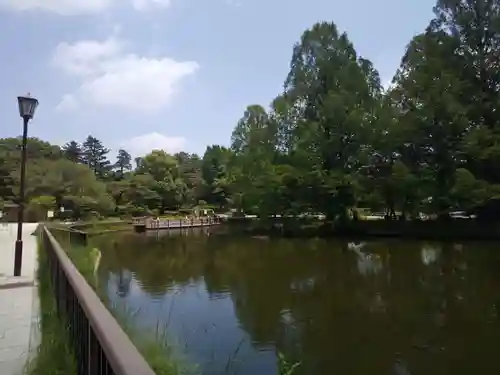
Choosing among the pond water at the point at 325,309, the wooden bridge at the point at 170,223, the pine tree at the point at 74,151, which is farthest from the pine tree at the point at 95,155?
the pond water at the point at 325,309

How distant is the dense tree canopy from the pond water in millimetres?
6976

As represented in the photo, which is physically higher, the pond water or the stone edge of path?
the stone edge of path

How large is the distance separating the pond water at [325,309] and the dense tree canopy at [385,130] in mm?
6976

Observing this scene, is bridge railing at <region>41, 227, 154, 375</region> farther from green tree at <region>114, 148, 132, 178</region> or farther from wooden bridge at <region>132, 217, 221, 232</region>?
green tree at <region>114, 148, 132, 178</region>

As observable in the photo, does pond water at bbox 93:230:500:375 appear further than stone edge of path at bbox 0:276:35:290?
No

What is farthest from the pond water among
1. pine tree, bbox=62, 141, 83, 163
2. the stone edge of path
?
pine tree, bbox=62, 141, 83, 163

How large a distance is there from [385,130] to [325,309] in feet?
63.8

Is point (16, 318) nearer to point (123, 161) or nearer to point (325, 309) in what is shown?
point (325, 309)

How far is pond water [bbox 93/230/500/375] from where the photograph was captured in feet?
20.8

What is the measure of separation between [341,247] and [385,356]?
1520cm

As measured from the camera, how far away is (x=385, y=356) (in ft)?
21.1

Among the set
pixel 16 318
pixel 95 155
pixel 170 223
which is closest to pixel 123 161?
pixel 95 155

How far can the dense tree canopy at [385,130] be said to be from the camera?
2412 cm

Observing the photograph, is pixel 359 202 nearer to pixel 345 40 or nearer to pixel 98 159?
pixel 345 40
